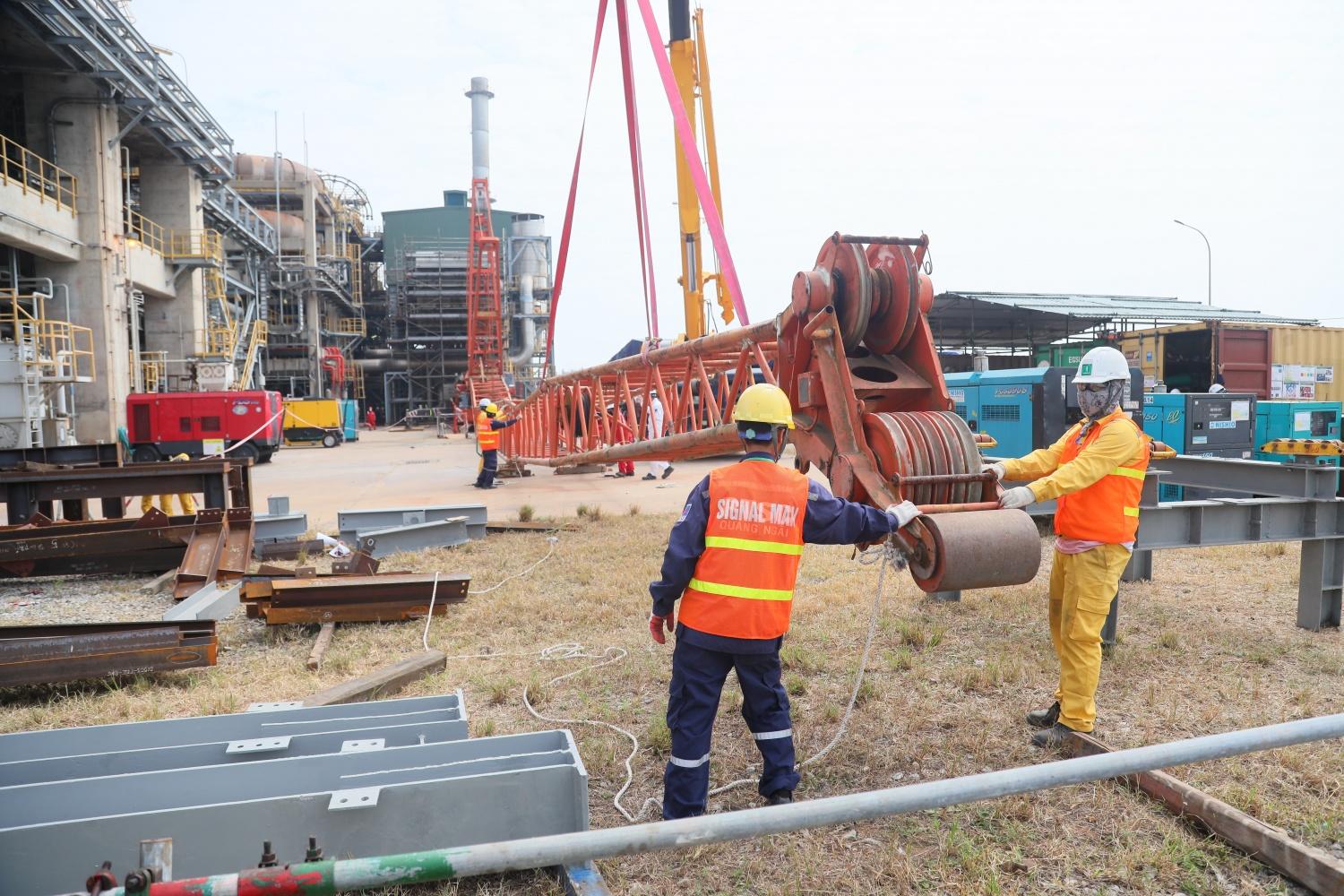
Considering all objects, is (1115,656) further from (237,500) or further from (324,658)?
(237,500)

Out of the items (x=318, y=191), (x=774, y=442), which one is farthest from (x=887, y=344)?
(x=318, y=191)

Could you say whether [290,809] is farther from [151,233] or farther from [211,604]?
[151,233]

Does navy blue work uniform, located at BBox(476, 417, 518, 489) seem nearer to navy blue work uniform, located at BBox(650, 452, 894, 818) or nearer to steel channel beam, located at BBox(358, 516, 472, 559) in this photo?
steel channel beam, located at BBox(358, 516, 472, 559)

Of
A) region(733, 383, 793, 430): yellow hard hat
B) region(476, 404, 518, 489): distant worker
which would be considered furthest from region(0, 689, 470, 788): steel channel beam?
region(476, 404, 518, 489): distant worker

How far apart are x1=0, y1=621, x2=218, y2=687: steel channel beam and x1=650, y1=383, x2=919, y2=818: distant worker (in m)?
3.42

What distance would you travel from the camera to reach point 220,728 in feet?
12.1

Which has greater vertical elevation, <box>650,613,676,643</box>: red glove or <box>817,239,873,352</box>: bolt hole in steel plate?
<box>817,239,873,352</box>: bolt hole in steel plate

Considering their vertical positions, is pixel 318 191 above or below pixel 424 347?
above

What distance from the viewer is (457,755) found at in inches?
133

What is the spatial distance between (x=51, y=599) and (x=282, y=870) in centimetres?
753

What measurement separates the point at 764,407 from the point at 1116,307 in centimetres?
3059

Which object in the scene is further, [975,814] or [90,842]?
[975,814]

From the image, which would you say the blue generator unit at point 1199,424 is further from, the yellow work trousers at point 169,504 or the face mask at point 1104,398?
the yellow work trousers at point 169,504

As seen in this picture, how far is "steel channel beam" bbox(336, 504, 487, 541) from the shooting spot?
9.76m
